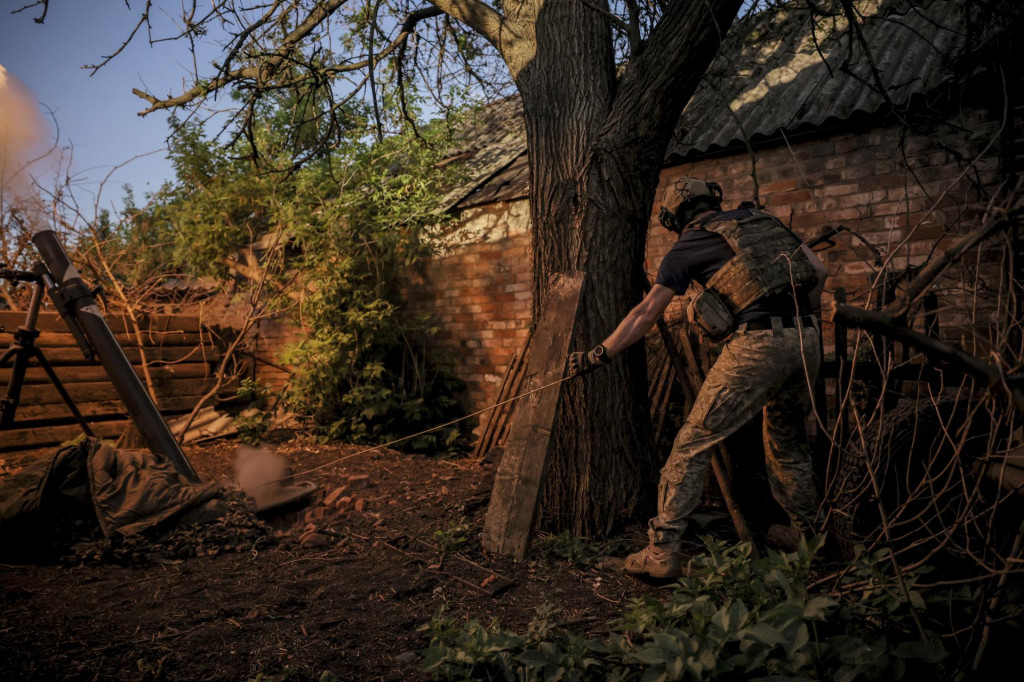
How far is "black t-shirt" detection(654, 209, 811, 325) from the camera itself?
288cm

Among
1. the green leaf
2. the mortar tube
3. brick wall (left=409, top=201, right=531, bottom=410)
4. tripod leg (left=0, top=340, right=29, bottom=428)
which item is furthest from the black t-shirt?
tripod leg (left=0, top=340, right=29, bottom=428)

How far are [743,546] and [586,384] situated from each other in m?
1.35

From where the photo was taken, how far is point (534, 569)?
3.05m

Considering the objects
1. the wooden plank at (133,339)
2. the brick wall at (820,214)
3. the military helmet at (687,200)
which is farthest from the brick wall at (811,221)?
the wooden plank at (133,339)

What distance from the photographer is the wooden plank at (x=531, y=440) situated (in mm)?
3135

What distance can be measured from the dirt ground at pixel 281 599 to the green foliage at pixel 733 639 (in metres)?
0.29

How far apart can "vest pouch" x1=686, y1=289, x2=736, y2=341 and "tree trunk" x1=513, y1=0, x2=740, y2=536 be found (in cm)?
58

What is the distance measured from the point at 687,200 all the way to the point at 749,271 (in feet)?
1.73

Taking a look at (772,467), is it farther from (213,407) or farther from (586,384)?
(213,407)

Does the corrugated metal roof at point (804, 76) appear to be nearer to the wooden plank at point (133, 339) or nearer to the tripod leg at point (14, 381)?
the wooden plank at point (133, 339)

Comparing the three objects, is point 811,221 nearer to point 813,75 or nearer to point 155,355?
point 813,75

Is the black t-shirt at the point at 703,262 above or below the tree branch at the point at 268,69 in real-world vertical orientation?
below

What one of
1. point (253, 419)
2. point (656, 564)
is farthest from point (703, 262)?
point (253, 419)

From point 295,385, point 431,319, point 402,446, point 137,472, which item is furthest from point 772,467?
point 295,385
